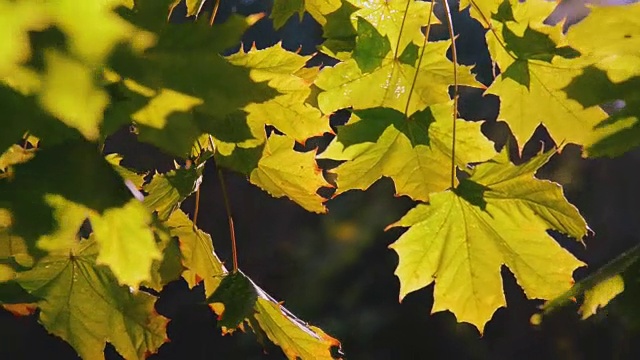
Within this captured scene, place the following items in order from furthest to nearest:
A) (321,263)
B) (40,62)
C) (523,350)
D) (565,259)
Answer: (321,263) < (523,350) < (565,259) < (40,62)

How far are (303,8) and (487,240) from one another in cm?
37

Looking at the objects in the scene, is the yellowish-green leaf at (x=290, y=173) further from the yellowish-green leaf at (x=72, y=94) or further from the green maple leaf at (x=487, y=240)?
the yellowish-green leaf at (x=72, y=94)

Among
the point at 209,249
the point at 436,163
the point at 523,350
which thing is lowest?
the point at 523,350

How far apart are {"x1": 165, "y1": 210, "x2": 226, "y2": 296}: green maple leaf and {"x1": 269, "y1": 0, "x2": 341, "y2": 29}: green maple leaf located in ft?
0.93

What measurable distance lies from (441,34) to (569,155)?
1.01 meters

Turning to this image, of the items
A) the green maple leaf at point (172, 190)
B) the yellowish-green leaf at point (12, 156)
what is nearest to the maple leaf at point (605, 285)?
the green maple leaf at point (172, 190)

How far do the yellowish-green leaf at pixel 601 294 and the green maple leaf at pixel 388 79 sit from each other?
28 cm

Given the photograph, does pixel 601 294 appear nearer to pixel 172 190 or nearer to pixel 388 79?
pixel 388 79

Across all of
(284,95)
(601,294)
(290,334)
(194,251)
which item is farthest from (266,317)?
(601,294)

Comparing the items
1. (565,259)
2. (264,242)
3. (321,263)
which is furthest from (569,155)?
(565,259)

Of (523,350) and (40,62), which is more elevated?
(40,62)

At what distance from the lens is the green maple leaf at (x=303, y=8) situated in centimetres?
83

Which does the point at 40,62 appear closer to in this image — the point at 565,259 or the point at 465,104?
the point at 565,259

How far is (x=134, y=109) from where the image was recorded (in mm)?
489
